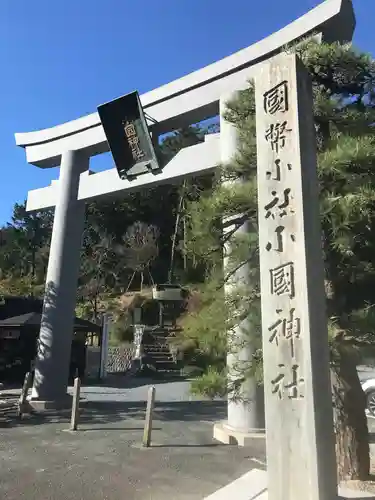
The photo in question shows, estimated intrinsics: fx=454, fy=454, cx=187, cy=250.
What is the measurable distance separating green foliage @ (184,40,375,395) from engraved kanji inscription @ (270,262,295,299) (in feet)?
2.01

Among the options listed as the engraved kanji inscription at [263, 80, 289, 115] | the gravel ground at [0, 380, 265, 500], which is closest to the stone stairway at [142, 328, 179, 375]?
the gravel ground at [0, 380, 265, 500]

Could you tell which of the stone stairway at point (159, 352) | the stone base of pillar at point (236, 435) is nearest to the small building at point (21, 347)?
the stone stairway at point (159, 352)

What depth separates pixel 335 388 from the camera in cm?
440

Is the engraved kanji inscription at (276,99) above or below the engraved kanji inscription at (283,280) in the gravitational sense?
above

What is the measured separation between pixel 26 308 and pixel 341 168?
56.6ft

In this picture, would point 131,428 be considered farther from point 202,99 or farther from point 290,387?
point 202,99

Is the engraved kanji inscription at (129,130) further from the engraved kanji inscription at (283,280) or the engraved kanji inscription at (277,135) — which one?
the engraved kanji inscription at (283,280)

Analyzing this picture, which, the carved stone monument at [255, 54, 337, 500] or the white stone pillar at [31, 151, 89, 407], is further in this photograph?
the white stone pillar at [31, 151, 89, 407]

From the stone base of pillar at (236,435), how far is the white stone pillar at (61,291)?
170 inches

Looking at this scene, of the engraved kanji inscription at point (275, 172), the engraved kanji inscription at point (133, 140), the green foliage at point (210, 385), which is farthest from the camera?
the engraved kanji inscription at point (133, 140)

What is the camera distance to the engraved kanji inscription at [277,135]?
3.90 metres

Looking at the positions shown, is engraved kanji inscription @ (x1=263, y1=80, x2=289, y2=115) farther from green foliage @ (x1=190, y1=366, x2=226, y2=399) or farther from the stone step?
the stone step

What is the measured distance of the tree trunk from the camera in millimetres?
4340

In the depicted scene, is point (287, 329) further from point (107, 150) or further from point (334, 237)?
point (107, 150)
